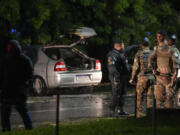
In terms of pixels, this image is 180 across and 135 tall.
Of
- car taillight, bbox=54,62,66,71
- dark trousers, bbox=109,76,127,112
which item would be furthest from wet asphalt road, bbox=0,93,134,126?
car taillight, bbox=54,62,66,71

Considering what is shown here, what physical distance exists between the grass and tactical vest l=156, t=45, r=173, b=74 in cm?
103

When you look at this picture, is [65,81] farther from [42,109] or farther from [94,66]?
[42,109]

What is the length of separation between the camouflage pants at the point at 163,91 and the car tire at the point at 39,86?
24.4 feet

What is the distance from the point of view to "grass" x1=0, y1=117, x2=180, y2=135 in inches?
436

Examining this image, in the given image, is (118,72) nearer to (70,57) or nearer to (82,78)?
(82,78)

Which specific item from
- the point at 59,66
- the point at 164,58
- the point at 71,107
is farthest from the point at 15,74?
the point at 59,66

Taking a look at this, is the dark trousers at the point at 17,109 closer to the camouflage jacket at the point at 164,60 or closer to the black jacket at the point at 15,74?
the black jacket at the point at 15,74

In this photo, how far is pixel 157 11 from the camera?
27250 millimetres

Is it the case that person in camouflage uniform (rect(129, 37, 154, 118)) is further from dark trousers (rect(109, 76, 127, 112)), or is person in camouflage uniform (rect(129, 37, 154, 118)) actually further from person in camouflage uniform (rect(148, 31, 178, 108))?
dark trousers (rect(109, 76, 127, 112))

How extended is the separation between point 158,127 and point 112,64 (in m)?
3.37

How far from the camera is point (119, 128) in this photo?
11.6 metres

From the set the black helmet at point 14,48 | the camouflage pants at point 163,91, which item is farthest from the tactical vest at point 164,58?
the black helmet at point 14,48

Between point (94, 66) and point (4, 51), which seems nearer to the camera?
point (94, 66)

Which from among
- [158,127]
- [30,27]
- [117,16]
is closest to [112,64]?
[158,127]
